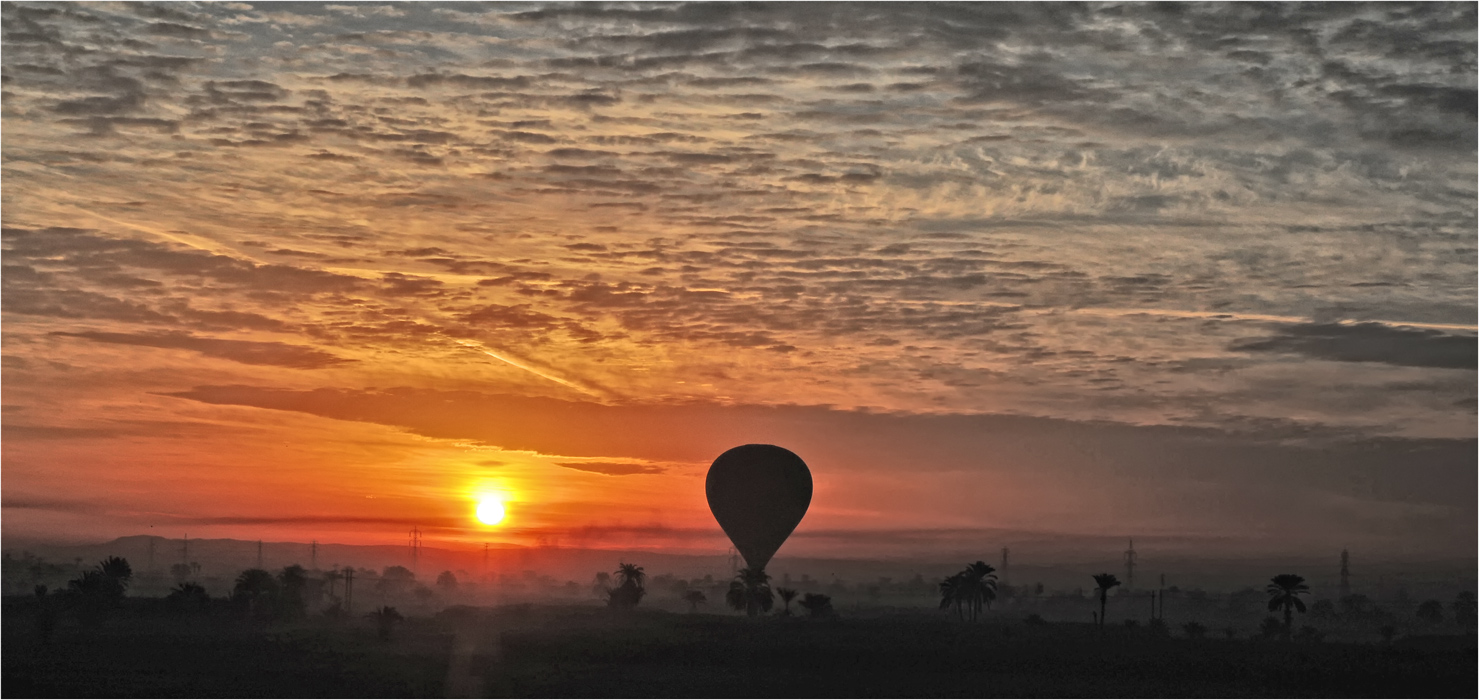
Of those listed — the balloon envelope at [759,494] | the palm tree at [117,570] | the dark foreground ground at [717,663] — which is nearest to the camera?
the dark foreground ground at [717,663]

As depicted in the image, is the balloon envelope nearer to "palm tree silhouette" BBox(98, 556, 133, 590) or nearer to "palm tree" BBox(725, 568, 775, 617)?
"palm tree" BBox(725, 568, 775, 617)

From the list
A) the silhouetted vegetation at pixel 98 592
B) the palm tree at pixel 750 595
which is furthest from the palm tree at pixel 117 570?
the palm tree at pixel 750 595

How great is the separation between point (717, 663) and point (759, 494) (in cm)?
3285

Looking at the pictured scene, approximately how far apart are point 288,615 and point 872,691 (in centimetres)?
10302

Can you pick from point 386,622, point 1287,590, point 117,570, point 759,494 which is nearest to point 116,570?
point 117,570

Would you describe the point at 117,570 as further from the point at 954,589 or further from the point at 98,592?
the point at 954,589

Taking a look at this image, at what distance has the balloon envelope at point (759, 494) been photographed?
137500 millimetres

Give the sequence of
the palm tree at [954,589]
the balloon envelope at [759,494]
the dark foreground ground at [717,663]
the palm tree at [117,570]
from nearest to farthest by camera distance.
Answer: the dark foreground ground at [717,663]
the balloon envelope at [759,494]
the palm tree at [117,570]
the palm tree at [954,589]

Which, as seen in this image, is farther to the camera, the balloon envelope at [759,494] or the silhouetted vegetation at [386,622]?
the balloon envelope at [759,494]

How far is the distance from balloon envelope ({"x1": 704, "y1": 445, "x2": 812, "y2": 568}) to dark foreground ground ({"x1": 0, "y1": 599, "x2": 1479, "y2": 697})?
880 centimetres

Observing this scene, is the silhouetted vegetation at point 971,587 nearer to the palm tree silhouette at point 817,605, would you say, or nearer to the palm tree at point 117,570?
the palm tree silhouette at point 817,605

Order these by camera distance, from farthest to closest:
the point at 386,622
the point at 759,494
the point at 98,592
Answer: the point at 98,592 < the point at 759,494 < the point at 386,622

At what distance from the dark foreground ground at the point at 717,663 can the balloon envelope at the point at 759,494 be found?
8803 mm

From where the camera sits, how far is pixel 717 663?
349ft
